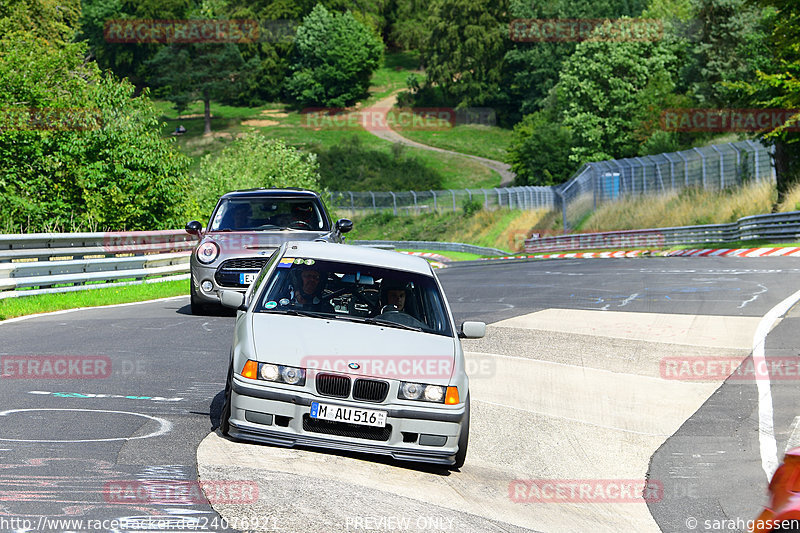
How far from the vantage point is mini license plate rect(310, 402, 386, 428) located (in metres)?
7.07

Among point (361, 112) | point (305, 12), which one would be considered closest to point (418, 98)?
point (361, 112)

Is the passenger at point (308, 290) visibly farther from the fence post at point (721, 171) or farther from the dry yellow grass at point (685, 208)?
the fence post at point (721, 171)

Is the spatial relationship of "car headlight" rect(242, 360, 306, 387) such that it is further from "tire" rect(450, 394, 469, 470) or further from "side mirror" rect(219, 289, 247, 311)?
"side mirror" rect(219, 289, 247, 311)

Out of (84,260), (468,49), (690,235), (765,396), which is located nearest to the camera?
(765,396)

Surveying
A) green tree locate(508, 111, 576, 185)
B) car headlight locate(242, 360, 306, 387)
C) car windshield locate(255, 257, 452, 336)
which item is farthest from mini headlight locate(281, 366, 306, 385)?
green tree locate(508, 111, 576, 185)

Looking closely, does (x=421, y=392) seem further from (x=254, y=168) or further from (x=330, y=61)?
(x=330, y=61)

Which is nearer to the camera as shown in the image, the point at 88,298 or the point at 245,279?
the point at 245,279

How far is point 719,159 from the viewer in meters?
43.5

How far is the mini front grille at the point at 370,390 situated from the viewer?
7.16 metres

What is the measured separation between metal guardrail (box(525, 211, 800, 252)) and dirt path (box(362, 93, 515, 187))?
4228 centimetres

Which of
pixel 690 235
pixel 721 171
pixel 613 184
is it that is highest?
pixel 721 171

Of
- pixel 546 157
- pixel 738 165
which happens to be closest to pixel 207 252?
pixel 738 165

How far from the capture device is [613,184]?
52.6m

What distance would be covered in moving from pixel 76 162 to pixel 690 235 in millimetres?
22606
